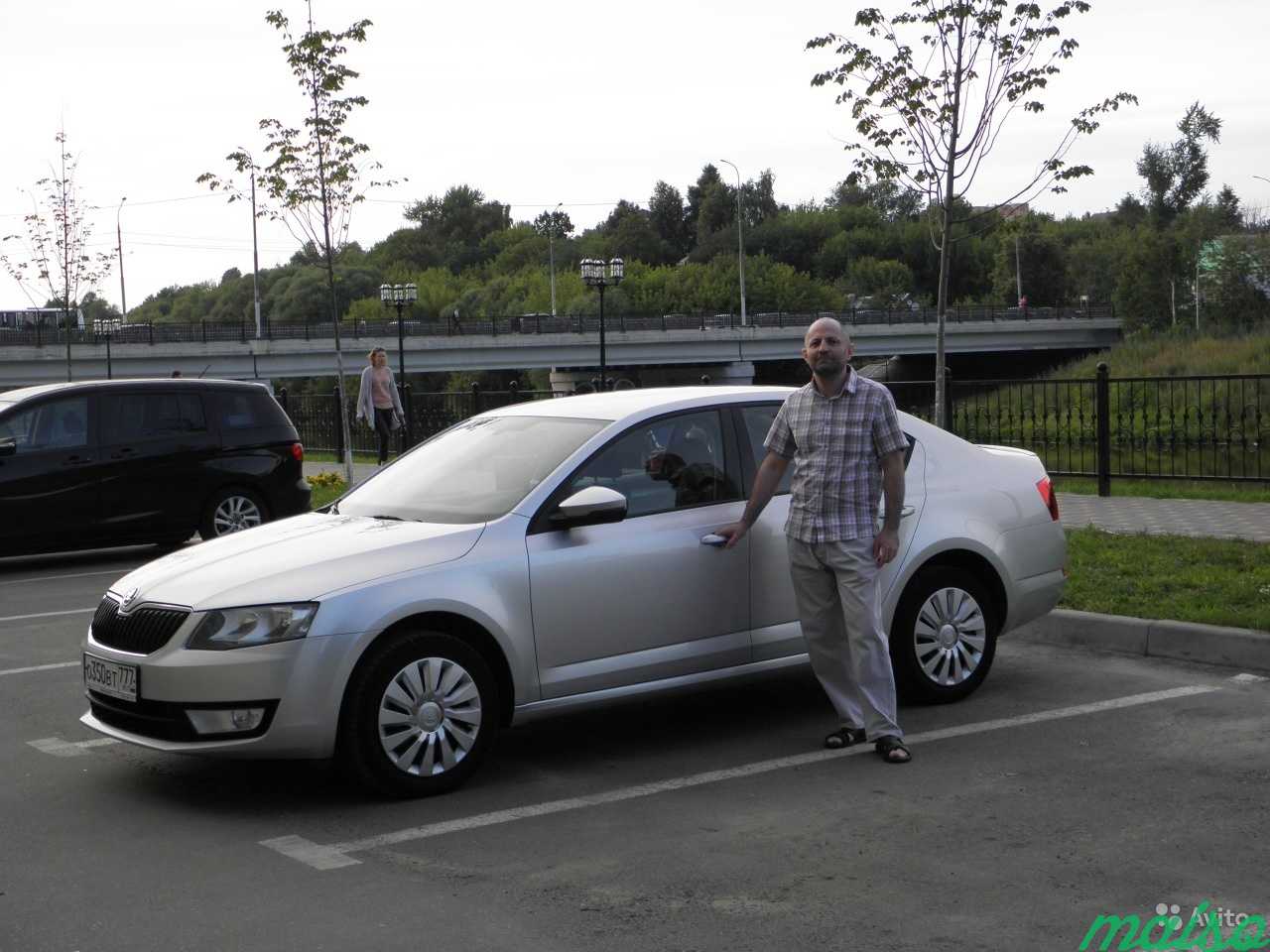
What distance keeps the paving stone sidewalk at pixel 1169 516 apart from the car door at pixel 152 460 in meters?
1.61

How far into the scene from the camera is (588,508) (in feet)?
20.0

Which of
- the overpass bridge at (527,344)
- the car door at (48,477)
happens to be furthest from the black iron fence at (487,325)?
the car door at (48,477)

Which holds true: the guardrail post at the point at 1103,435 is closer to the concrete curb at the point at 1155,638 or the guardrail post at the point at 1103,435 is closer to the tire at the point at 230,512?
the concrete curb at the point at 1155,638

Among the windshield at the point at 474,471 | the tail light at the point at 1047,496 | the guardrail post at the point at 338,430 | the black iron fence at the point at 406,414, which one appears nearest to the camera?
the windshield at the point at 474,471

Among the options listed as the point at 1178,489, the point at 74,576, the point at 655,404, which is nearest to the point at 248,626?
the point at 655,404

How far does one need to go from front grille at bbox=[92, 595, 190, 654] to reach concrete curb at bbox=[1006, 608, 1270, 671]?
192 inches

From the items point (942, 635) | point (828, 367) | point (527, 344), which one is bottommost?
point (942, 635)

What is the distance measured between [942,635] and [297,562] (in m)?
3.09

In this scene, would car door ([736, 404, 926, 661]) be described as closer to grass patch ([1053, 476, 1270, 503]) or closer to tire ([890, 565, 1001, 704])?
tire ([890, 565, 1001, 704])

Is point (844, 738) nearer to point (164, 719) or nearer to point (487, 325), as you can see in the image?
point (164, 719)

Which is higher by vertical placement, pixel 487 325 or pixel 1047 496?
pixel 487 325

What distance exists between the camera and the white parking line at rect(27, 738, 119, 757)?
6684mm

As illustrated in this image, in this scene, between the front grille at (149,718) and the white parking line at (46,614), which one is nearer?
the front grille at (149,718)

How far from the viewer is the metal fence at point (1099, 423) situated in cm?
1603
